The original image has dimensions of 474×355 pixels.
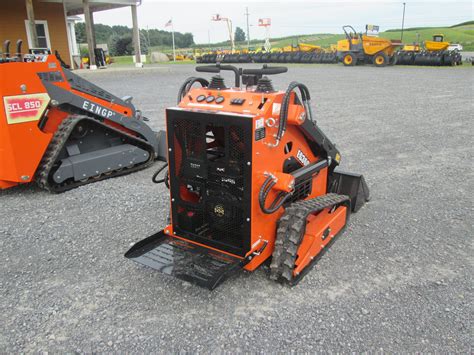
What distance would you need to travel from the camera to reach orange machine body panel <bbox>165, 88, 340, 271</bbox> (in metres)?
3.10

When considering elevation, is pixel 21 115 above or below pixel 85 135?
above

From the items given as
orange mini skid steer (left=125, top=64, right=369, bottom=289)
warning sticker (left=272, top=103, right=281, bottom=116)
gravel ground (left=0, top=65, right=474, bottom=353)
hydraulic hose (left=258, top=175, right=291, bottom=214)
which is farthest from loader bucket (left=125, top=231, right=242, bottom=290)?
warning sticker (left=272, top=103, right=281, bottom=116)

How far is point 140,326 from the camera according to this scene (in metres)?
2.94

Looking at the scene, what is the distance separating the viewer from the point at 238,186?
10.7 feet

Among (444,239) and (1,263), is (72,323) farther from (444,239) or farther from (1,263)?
(444,239)

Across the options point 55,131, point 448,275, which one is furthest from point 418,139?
point 55,131

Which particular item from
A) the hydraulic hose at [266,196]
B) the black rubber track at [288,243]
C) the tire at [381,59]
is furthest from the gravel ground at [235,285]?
the tire at [381,59]

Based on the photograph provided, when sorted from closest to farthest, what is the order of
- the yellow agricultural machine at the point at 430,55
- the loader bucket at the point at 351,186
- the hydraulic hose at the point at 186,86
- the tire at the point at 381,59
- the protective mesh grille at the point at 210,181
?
the protective mesh grille at the point at 210,181, the hydraulic hose at the point at 186,86, the loader bucket at the point at 351,186, the yellow agricultural machine at the point at 430,55, the tire at the point at 381,59

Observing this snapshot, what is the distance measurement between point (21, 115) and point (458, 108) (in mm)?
10647

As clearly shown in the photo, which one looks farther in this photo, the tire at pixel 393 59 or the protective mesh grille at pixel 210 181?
the tire at pixel 393 59

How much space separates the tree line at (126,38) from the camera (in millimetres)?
49875

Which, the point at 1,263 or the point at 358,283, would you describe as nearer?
the point at 358,283

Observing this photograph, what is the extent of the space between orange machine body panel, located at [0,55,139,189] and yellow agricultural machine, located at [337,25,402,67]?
77.0 feet

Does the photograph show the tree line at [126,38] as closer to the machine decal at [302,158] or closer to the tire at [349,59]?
the tire at [349,59]
